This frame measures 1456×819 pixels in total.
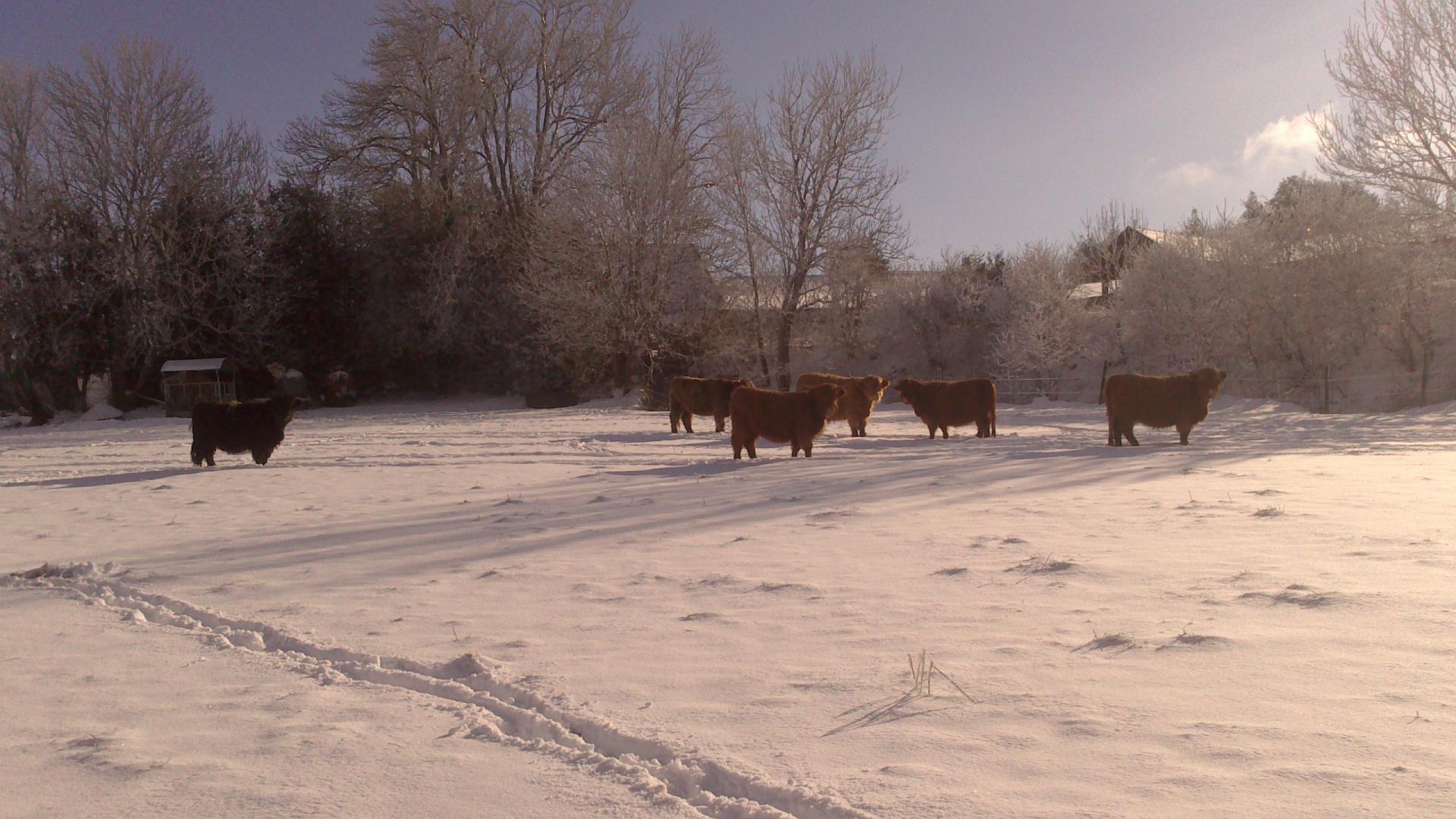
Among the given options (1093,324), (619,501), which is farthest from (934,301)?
(619,501)

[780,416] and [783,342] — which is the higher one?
[783,342]

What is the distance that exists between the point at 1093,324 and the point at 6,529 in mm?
36273

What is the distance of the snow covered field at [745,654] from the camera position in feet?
9.27

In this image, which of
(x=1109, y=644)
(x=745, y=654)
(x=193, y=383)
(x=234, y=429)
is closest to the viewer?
(x=1109, y=644)

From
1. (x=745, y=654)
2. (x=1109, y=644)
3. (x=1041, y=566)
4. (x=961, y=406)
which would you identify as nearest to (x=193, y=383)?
(x=961, y=406)

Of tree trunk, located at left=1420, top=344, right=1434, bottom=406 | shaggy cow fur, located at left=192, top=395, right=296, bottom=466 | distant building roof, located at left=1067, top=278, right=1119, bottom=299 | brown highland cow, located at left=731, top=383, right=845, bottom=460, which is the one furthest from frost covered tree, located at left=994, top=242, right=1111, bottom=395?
shaggy cow fur, located at left=192, top=395, right=296, bottom=466

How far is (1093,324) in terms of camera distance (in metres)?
38.1

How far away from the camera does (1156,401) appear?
14547 mm

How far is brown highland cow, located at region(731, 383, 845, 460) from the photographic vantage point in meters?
13.4

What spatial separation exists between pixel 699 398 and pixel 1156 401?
27.3 feet

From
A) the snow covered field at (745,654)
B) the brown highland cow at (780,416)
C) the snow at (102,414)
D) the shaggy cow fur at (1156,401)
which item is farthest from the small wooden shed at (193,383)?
the shaggy cow fur at (1156,401)

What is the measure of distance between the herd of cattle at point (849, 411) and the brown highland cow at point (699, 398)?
2.50 meters

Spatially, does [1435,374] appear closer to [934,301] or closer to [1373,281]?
[1373,281]

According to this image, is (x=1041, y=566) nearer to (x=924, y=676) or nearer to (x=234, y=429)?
(x=924, y=676)
